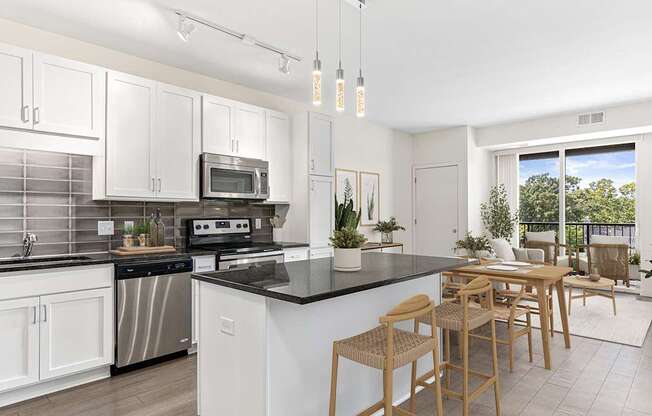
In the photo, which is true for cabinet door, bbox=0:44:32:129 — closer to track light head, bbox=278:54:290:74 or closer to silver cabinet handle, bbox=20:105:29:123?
silver cabinet handle, bbox=20:105:29:123

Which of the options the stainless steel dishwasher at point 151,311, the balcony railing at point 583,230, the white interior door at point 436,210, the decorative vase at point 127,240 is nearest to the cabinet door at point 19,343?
the stainless steel dishwasher at point 151,311

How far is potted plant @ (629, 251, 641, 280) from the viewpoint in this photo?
5.82 metres

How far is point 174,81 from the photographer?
403 centimetres

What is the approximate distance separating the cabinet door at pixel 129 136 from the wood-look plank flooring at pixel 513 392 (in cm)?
156

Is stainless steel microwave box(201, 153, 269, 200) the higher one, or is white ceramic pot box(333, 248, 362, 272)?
stainless steel microwave box(201, 153, 269, 200)

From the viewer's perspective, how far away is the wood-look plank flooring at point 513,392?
8.34 ft

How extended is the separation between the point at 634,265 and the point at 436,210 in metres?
3.04

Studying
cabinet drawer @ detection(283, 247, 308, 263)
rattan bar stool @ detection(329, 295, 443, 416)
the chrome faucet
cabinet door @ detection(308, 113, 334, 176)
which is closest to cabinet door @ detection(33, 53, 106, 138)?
the chrome faucet

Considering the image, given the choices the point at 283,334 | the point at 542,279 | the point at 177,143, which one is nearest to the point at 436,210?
the point at 542,279

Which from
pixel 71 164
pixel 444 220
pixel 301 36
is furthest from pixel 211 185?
pixel 444 220

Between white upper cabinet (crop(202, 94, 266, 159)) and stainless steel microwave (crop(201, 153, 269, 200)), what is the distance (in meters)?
0.10

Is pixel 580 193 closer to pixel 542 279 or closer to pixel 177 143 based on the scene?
pixel 542 279

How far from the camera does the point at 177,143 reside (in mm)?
3729

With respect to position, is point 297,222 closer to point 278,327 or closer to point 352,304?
point 352,304
